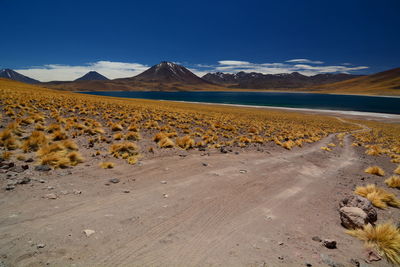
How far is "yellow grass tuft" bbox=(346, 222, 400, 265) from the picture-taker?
131 inches

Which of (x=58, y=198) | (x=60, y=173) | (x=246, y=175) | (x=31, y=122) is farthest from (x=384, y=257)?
(x=31, y=122)

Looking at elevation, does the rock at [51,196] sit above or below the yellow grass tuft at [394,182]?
above

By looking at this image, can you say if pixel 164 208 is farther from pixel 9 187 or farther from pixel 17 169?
pixel 17 169

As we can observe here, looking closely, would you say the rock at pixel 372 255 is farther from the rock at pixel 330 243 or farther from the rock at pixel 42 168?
the rock at pixel 42 168

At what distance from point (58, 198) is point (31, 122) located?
8.27 meters

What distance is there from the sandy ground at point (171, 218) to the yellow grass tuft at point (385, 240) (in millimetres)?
188

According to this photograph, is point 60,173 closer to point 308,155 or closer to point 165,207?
point 165,207

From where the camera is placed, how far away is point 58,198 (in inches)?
167

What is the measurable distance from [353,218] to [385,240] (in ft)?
2.16

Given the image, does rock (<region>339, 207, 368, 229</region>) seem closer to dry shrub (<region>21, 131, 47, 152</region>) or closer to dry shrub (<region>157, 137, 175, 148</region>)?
dry shrub (<region>157, 137, 175, 148</region>)

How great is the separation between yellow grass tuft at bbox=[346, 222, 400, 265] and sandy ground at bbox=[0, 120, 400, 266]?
188mm

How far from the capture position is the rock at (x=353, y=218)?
4062 millimetres

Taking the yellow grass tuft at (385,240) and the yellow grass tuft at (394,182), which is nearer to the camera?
the yellow grass tuft at (385,240)

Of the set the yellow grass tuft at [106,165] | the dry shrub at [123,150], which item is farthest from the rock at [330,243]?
the dry shrub at [123,150]
